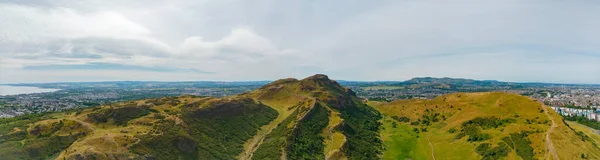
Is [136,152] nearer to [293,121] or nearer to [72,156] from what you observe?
[72,156]

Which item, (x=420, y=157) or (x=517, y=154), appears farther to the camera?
(x=420, y=157)

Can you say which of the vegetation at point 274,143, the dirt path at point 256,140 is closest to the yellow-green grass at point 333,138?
the vegetation at point 274,143

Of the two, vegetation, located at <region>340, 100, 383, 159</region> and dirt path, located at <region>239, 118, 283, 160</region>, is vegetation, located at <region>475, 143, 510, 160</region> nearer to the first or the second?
vegetation, located at <region>340, 100, 383, 159</region>

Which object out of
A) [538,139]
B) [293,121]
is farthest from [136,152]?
[538,139]

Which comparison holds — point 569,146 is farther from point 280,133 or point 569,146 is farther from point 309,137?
point 280,133

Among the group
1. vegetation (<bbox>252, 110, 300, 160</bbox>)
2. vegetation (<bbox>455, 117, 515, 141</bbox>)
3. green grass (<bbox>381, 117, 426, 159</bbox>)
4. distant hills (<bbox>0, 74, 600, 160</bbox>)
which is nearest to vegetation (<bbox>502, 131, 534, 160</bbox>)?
distant hills (<bbox>0, 74, 600, 160</bbox>)

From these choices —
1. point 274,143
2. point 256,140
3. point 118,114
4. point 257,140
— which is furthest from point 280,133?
point 118,114
